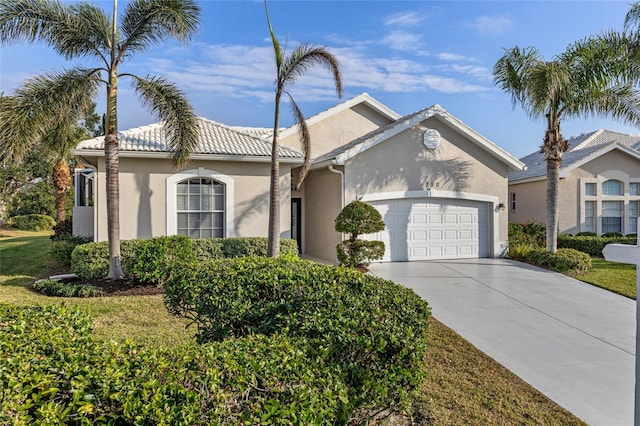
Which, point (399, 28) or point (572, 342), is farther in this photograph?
point (399, 28)

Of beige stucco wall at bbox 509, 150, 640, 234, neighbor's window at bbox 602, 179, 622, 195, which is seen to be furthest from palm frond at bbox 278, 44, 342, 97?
A: neighbor's window at bbox 602, 179, 622, 195

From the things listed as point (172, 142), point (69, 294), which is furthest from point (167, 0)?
point (69, 294)

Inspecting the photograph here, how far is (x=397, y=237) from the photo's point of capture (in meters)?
14.9

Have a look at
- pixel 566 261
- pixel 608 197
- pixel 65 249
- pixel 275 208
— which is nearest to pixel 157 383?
pixel 275 208

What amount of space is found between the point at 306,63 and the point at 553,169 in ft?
31.3

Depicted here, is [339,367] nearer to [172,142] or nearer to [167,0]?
[172,142]

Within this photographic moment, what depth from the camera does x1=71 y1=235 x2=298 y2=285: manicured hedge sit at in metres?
10.3

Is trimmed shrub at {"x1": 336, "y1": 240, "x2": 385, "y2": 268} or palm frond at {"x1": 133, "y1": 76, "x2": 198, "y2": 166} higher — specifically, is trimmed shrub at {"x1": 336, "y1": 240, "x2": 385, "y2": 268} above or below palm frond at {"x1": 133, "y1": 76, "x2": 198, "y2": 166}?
below

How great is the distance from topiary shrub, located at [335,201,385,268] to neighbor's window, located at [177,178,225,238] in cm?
408

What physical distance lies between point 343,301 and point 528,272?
37.2ft

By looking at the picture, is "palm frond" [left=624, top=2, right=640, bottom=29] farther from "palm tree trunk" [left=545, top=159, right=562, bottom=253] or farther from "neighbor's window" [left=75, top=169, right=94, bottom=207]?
"neighbor's window" [left=75, top=169, right=94, bottom=207]

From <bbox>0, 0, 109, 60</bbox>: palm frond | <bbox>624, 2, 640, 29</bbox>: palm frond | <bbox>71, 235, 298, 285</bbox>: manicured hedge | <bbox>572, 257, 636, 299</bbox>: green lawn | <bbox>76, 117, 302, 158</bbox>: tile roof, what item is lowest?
<bbox>572, 257, 636, 299</bbox>: green lawn

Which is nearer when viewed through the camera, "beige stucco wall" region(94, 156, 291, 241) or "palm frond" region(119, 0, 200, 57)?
"palm frond" region(119, 0, 200, 57)

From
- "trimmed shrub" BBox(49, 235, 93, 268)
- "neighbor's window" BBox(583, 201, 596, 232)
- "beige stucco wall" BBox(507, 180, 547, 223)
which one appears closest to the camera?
"trimmed shrub" BBox(49, 235, 93, 268)
